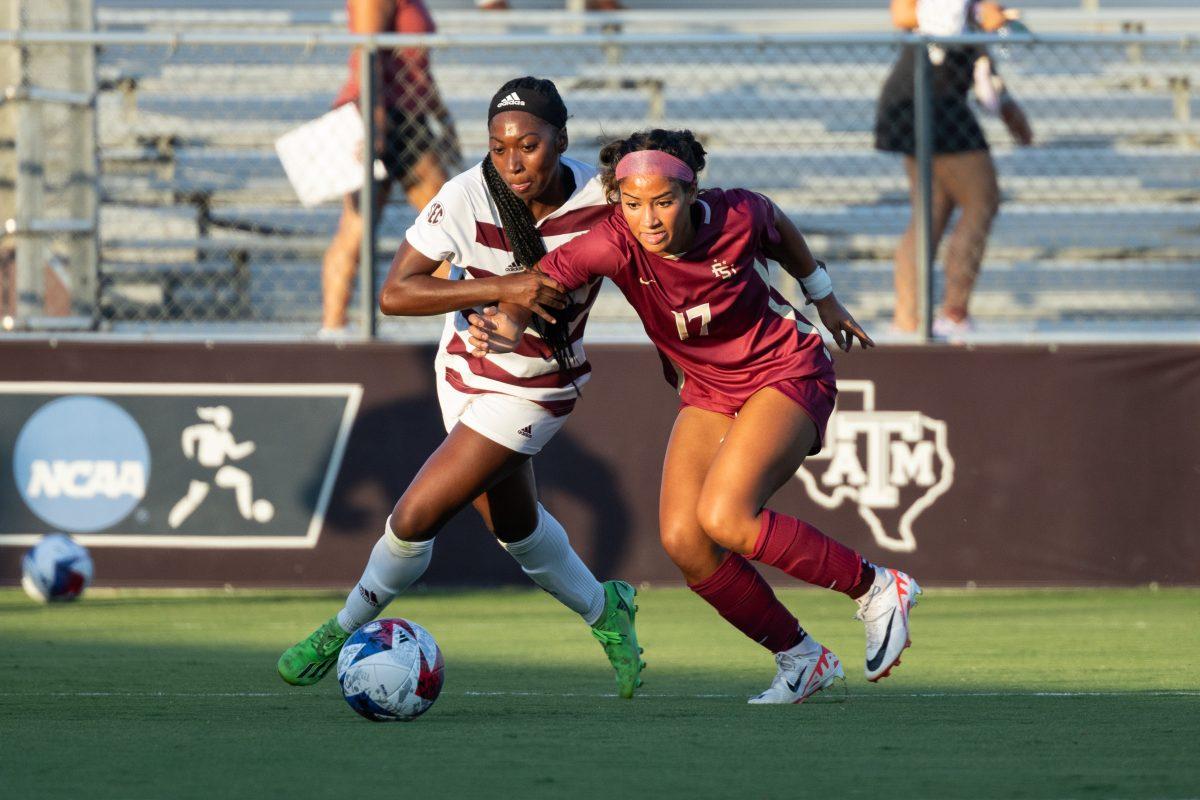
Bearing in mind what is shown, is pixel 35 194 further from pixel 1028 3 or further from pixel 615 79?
pixel 1028 3

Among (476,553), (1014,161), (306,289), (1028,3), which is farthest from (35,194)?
(1028,3)

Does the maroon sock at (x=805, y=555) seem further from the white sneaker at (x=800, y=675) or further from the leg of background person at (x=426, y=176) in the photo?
the leg of background person at (x=426, y=176)

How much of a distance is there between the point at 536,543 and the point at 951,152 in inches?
202

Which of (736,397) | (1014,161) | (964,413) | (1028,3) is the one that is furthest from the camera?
(1028,3)

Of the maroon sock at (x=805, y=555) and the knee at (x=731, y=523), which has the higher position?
the knee at (x=731, y=523)

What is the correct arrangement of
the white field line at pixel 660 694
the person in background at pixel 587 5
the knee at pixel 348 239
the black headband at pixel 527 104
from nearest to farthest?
the black headband at pixel 527 104, the white field line at pixel 660 694, the knee at pixel 348 239, the person in background at pixel 587 5

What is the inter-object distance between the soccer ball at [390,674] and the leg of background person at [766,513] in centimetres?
97

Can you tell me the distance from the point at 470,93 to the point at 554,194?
831 centimetres

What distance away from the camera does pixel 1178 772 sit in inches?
170

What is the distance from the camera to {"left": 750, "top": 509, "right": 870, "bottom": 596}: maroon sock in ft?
18.6

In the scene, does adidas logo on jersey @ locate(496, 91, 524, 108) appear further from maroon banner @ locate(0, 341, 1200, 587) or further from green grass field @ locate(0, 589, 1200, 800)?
maroon banner @ locate(0, 341, 1200, 587)

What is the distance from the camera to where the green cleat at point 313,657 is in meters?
6.11

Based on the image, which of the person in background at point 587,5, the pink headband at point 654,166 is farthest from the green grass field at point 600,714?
the person in background at point 587,5

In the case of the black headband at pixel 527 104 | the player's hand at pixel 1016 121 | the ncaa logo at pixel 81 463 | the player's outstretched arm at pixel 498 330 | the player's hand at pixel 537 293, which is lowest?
the ncaa logo at pixel 81 463
